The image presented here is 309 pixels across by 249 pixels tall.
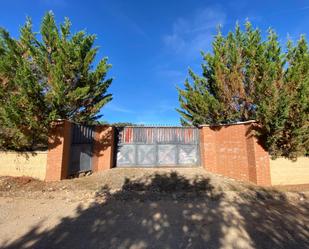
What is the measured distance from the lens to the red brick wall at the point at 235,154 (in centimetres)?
907

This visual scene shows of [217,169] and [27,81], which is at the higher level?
[27,81]

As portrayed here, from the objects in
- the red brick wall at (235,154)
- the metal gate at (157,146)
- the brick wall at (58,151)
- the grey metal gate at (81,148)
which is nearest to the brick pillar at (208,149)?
the red brick wall at (235,154)

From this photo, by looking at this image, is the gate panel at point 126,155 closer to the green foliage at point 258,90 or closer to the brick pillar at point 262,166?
the green foliage at point 258,90

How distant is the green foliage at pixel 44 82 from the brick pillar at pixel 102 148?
2.29 m

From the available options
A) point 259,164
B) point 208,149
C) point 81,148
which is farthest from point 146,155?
point 259,164

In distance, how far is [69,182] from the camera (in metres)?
9.21

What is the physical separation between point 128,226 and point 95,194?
10.7ft

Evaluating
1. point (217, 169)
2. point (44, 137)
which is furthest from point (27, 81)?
point (217, 169)

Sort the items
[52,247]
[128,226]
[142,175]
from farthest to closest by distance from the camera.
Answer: [142,175] < [128,226] < [52,247]

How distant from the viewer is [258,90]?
9227mm

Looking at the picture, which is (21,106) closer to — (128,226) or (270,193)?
(128,226)

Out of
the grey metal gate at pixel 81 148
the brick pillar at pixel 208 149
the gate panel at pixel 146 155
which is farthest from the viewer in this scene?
the gate panel at pixel 146 155

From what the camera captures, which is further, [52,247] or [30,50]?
[30,50]

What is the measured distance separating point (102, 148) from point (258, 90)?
342 inches
